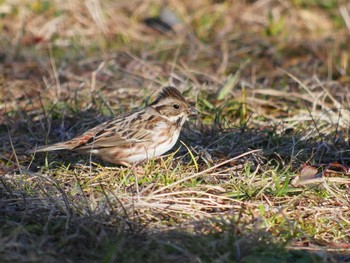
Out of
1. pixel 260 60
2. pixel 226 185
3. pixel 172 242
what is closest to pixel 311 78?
pixel 260 60

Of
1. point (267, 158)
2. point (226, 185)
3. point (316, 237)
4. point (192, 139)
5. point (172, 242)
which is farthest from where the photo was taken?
point (192, 139)

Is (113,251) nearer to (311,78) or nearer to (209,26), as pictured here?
(311,78)

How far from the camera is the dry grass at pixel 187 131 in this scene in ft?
14.7

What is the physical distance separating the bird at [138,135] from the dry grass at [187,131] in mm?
145

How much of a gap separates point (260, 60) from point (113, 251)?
18.1ft

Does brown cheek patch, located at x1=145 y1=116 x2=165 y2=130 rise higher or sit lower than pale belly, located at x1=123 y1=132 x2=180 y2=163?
higher

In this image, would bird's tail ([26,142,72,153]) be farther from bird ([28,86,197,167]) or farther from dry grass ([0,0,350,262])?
dry grass ([0,0,350,262])

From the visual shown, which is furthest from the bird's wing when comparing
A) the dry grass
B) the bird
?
the dry grass

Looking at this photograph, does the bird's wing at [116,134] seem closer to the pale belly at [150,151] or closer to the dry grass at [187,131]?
the pale belly at [150,151]

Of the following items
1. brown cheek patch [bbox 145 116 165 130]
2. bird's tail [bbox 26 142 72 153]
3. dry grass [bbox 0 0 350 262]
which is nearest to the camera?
dry grass [bbox 0 0 350 262]

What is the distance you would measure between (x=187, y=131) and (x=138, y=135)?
68cm

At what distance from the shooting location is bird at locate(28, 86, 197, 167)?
5984 mm

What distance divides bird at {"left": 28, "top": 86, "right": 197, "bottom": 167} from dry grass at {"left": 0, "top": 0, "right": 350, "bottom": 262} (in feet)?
0.48

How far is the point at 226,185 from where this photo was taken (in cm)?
Answer: 539
